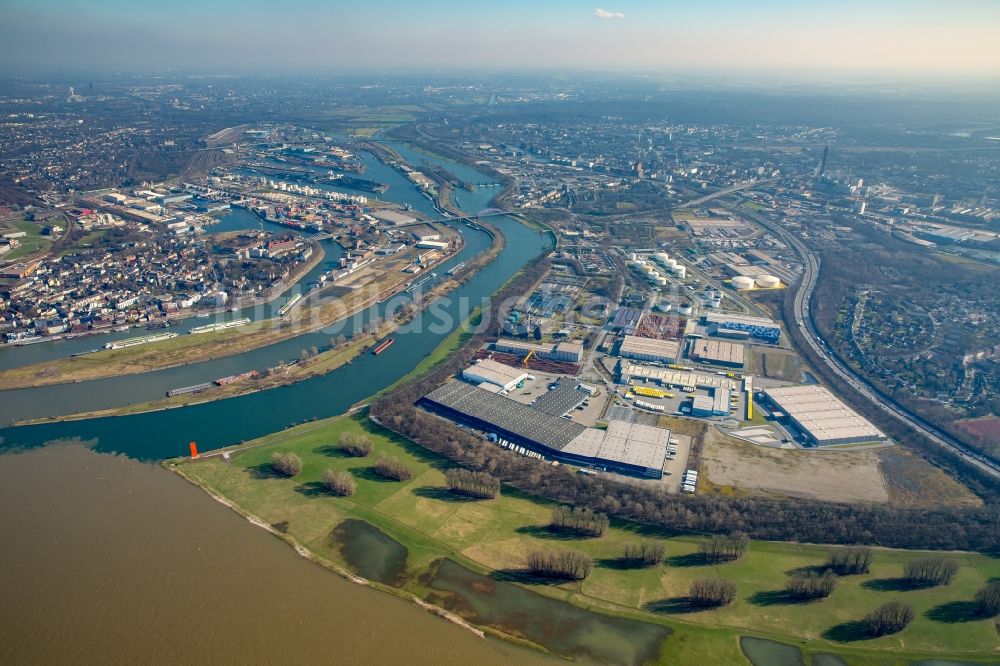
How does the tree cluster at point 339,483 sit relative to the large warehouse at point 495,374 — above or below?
below

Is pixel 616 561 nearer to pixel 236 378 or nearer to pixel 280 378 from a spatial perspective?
pixel 280 378

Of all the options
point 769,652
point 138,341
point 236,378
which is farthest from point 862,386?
point 138,341

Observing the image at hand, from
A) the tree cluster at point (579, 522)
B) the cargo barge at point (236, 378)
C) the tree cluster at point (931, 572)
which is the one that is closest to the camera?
the tree cluster at point (931, 572)

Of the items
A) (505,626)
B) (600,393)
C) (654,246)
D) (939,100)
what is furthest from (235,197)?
(939,100)

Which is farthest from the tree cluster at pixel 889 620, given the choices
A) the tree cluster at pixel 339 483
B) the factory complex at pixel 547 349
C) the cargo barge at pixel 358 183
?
the cargo barge at pixel 358 183

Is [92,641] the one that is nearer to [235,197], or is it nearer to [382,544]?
[382,544]

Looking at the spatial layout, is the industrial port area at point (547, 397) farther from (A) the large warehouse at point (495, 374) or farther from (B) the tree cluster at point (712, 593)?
(A) the large warehouse at point (495, 374)
